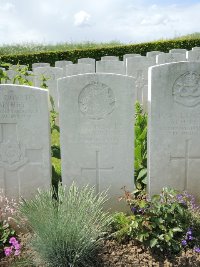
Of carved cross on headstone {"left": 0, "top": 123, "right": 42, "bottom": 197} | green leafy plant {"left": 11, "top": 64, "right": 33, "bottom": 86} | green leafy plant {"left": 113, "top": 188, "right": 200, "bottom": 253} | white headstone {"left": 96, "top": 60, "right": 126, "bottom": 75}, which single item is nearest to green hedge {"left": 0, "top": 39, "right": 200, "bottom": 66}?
white headstone {"left": 96, "top": 60, "right": 126, "bottom": 75}

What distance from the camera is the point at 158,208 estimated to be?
10.9 feet

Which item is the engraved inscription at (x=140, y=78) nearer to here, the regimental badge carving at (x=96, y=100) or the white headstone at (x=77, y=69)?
the white headstone at (x=77, y=69)

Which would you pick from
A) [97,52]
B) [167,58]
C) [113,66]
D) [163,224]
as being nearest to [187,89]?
[163,224]

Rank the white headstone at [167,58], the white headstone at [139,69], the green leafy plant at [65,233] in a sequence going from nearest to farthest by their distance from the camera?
the green leafy plant at [65,233], the white headstone at [139,69], the white headstone at [167,58]

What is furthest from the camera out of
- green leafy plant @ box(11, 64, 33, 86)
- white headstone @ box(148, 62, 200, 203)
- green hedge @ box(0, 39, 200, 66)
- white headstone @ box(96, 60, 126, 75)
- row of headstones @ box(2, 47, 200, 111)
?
green hedge @ box(0, 39, 200, 66)

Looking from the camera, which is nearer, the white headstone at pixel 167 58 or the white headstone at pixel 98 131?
the white headstone at pixel 98 131

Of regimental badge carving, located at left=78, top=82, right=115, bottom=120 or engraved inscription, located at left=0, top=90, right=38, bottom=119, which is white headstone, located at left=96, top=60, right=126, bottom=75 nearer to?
regimental badge carving, located at left=78, top=82, right=115, bottom=120

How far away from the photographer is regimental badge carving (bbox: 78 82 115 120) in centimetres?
359

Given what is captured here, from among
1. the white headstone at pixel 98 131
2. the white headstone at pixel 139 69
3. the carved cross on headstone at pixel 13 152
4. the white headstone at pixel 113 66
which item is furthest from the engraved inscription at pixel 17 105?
the white headstone at pixel 113 66

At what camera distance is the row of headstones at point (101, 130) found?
360 centimetres

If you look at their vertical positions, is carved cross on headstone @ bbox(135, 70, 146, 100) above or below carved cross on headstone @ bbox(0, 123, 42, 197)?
above


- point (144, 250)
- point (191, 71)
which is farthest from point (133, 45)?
point (144, 250)

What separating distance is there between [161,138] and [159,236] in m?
1.07

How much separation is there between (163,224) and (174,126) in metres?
1.07
